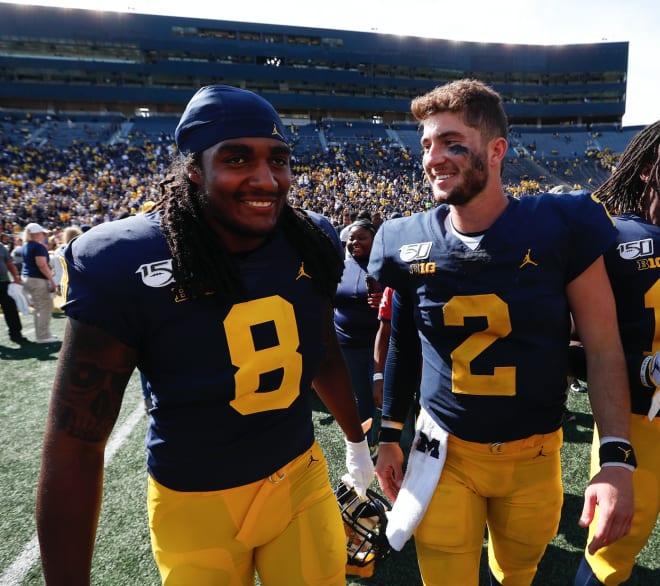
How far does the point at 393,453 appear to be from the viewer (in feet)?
5.79

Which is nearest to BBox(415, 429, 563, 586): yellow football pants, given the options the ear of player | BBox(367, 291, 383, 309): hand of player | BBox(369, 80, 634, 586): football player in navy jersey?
BBox(369, 80, 634, 586): football player in navy jersey

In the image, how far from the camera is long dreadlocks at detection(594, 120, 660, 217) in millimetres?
1838

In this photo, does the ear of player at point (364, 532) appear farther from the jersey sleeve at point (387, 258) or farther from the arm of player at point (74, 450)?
the arm of player at point (74, 450)

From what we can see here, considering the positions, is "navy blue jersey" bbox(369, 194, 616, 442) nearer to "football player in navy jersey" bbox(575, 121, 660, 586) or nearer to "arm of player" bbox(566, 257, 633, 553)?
"arm of player" bbox(566, 257, 633, 553)

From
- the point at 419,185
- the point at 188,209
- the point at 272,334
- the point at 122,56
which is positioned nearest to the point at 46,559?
the point at 272,334

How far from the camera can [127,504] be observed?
303 cm

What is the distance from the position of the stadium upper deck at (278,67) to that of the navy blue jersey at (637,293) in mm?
43777

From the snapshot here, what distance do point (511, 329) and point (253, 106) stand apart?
113cm

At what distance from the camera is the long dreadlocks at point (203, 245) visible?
3.93 ft

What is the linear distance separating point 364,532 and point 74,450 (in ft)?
5.74

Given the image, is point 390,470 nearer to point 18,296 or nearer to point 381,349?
point 381,349

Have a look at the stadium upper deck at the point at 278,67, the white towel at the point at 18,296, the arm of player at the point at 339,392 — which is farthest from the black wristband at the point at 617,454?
the stadium upper deck at the point at 278,67

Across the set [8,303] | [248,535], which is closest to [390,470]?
[248,535]

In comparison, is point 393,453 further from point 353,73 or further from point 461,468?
point 353,73
